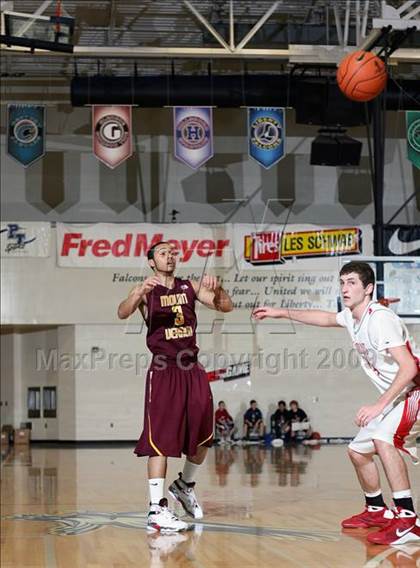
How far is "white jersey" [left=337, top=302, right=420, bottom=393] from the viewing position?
662 centimetres

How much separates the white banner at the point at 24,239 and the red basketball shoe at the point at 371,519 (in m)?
17.4

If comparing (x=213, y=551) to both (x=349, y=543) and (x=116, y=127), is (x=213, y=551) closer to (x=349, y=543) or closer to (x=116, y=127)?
(x=349, y=543)

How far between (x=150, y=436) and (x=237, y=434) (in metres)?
16.9

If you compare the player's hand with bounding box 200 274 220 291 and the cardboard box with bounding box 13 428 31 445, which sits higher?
the player's hand with bounding box 200 274 220 291

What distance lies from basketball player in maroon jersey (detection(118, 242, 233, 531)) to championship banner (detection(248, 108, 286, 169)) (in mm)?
15575

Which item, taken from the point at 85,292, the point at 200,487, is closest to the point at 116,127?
the point at 85,292

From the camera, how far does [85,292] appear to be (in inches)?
942

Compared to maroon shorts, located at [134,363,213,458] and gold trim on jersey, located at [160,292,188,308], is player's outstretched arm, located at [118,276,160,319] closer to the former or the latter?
gold trim on jersey, located at [160,292,188,308]

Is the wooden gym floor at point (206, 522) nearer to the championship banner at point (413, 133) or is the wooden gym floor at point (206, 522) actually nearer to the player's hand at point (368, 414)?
the player's hand at point (368, 414)

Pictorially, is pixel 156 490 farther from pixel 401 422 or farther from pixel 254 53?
pixel 254 53

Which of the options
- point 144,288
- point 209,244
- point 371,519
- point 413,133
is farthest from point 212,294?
point 209,244

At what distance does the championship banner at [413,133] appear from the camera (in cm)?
2256

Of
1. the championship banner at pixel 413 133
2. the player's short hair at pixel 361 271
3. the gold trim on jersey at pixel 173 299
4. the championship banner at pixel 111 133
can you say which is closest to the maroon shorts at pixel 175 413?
the gold trim on jersey at pixel 173 299

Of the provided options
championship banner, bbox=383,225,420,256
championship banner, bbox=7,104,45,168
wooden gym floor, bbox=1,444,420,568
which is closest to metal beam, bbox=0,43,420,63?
championship banner, bbox=7,104,45,168
